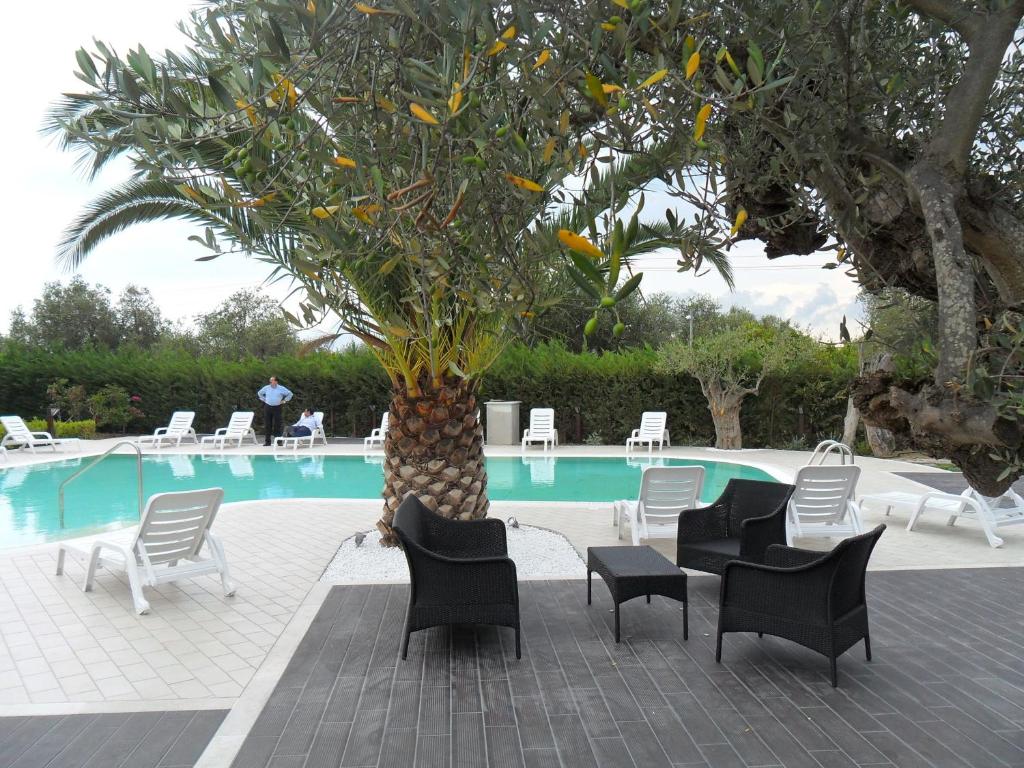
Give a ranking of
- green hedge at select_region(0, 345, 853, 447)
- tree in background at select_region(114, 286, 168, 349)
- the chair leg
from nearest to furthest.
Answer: the chair leg → green hedge at select_region(0, 345, 853, 447) → tree in background at select_region(114, 286, 168, 349)

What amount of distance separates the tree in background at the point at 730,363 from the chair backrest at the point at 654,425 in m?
1.11

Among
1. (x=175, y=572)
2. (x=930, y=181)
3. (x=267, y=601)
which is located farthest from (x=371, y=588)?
(x=930, y=181)

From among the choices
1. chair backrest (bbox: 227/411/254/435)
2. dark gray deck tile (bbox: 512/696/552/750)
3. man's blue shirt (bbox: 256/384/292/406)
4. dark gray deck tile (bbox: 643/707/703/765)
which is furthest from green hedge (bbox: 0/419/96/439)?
dark gray deck tile (bbox: 643/707/703/765)

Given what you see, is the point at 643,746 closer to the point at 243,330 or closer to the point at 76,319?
the point at 76,319

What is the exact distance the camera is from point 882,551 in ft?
23.8

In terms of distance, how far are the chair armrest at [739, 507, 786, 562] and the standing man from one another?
14.6 meters

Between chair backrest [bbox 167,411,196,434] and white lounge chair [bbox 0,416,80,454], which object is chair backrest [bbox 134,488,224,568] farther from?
chair backrest [bbox 167,411,196,434]

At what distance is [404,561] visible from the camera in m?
6.55

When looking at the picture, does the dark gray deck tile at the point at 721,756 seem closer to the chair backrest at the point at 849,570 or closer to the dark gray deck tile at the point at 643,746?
the dark gray deck tile at the point at 643,746

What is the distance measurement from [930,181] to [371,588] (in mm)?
4983

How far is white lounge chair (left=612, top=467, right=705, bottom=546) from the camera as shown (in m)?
7.32

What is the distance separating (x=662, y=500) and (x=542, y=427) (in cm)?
997

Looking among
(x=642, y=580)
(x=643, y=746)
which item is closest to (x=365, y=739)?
(x=643, y=746)

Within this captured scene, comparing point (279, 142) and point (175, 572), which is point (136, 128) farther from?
point (175, 572)
